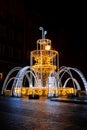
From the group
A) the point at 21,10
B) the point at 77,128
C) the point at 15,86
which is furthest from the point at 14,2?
the point at 77,128

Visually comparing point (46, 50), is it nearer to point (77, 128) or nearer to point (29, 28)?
point (77, 128)

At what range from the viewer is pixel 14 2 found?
59594 millimetres

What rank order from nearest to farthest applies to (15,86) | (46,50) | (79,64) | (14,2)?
(15,86)
(46,50)
(14,2)
(79,64)

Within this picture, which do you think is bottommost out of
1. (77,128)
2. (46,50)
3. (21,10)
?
(77,128)

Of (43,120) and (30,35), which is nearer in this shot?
(43,120)

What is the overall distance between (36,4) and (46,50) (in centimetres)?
3405

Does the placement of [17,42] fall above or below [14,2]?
below

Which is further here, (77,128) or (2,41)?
(2,41)

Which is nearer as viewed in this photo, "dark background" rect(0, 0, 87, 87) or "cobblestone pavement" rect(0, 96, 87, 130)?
"cobblestone pavement" rect(0, 96, 87, 130)

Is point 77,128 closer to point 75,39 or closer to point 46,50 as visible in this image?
point 46,50

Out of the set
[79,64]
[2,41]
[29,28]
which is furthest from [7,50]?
[79,64]

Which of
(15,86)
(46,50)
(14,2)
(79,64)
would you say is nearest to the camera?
(15,86)

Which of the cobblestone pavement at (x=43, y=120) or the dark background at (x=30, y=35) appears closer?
the cobblestone pavement at (x=43, y=120)

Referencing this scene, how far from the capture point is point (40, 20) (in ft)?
217
